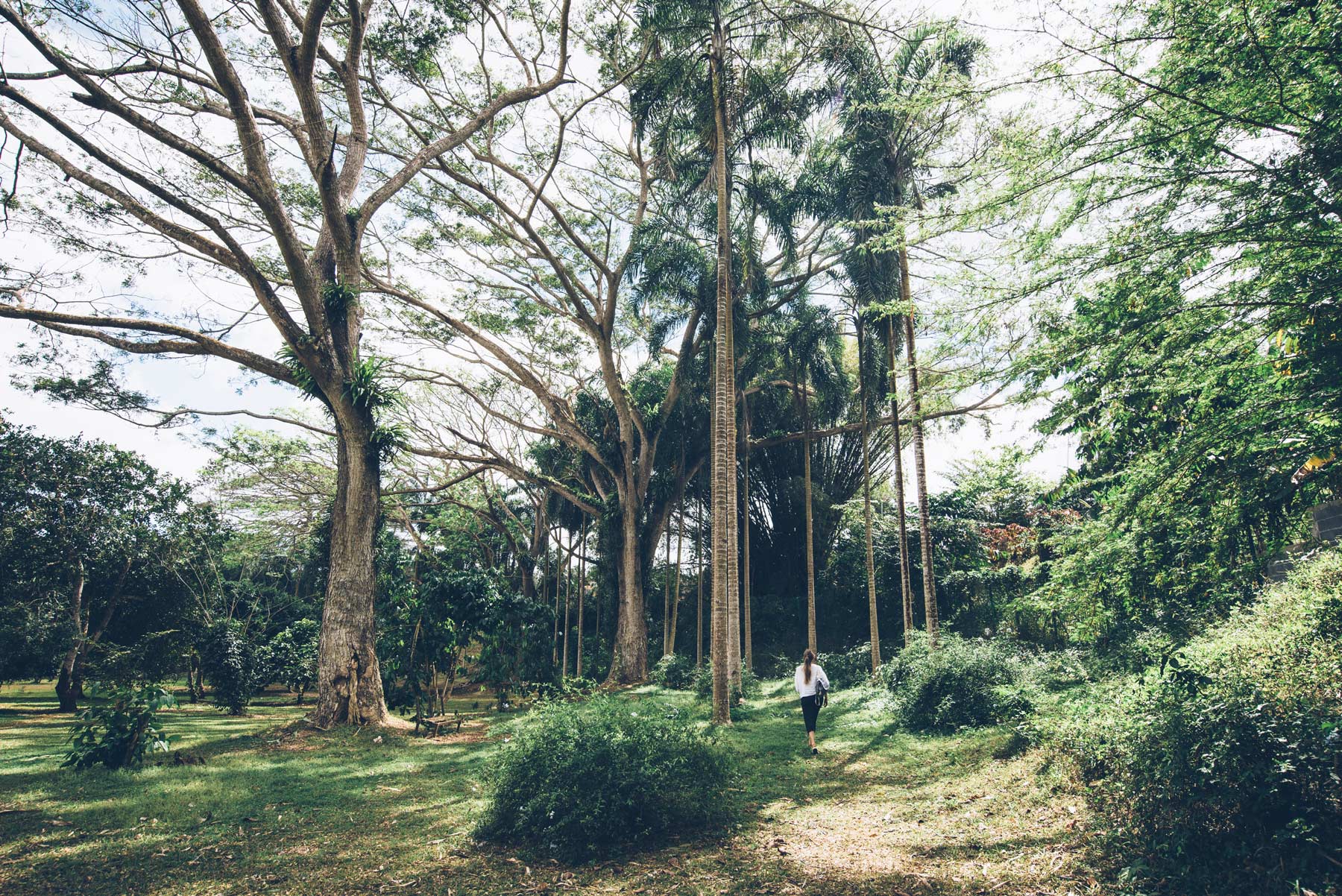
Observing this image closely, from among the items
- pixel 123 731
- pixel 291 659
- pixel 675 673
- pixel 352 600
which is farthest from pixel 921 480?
pixel 291 659

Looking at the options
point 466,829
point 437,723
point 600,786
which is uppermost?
point 600,786

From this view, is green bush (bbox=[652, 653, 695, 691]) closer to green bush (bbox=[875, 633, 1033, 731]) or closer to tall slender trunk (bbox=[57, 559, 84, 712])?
green bush (bbox=[875, 633, 1033, 731])

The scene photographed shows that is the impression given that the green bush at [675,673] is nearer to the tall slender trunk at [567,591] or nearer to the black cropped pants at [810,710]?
the tall slender trunk at [567,591]

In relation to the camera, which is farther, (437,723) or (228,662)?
(228,662)

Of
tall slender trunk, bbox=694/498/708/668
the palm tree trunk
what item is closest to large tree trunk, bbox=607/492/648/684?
tall slender trunk, bbox=694/498/708/668

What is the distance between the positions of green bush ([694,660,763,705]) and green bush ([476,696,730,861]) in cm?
839

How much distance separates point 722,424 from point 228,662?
1263cm

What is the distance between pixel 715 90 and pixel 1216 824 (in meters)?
12.7

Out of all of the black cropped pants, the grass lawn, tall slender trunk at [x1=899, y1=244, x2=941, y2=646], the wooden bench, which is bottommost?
A: the wooden bench

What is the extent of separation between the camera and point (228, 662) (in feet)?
50.2

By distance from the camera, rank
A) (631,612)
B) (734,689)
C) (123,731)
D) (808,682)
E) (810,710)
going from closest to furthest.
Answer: (123,731) < (810,710) < (808,682) < (734,689) < (631,612)

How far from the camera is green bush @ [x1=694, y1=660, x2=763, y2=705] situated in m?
14.3

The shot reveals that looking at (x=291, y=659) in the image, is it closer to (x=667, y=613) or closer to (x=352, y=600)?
(x=352, y=600)

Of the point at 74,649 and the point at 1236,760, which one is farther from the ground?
the point at 1236,760
